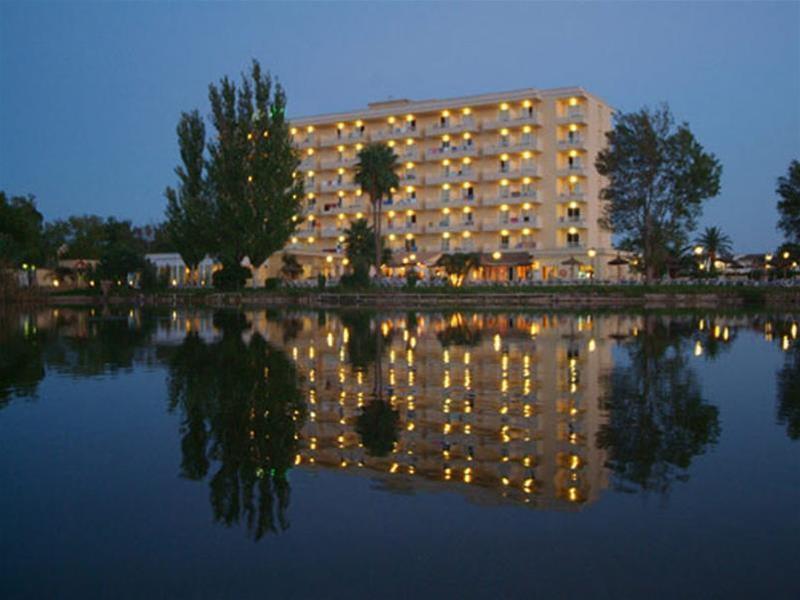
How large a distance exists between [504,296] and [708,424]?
49.3 m

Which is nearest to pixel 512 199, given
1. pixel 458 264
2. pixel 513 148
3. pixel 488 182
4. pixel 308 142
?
pixel 488 182

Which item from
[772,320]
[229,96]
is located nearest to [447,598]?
[772,320]

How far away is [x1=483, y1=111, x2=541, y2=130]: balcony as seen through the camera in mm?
82500

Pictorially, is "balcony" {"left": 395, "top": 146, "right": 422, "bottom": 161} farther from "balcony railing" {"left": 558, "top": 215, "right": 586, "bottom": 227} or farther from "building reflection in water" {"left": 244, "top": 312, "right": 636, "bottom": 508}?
"building reflection in water" {"left": 244, "top": 312, "right": 636, "bottom": 508}

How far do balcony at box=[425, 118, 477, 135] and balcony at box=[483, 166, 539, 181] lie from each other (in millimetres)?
5526

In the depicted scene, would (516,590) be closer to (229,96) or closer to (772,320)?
(772,320)

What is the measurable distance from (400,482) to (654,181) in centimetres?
5759

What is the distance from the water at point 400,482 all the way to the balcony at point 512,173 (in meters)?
65.3

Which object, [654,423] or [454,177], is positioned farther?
[454,177]

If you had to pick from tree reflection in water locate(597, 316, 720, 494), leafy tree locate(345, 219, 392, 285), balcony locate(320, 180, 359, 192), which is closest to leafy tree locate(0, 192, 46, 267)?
leafy tree locate(345, 219, 392, 285)

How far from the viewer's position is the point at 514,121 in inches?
3282

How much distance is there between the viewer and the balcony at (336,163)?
9550 cm

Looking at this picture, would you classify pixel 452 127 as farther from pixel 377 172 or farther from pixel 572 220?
pixel 377 172

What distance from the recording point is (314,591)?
6047 mm
